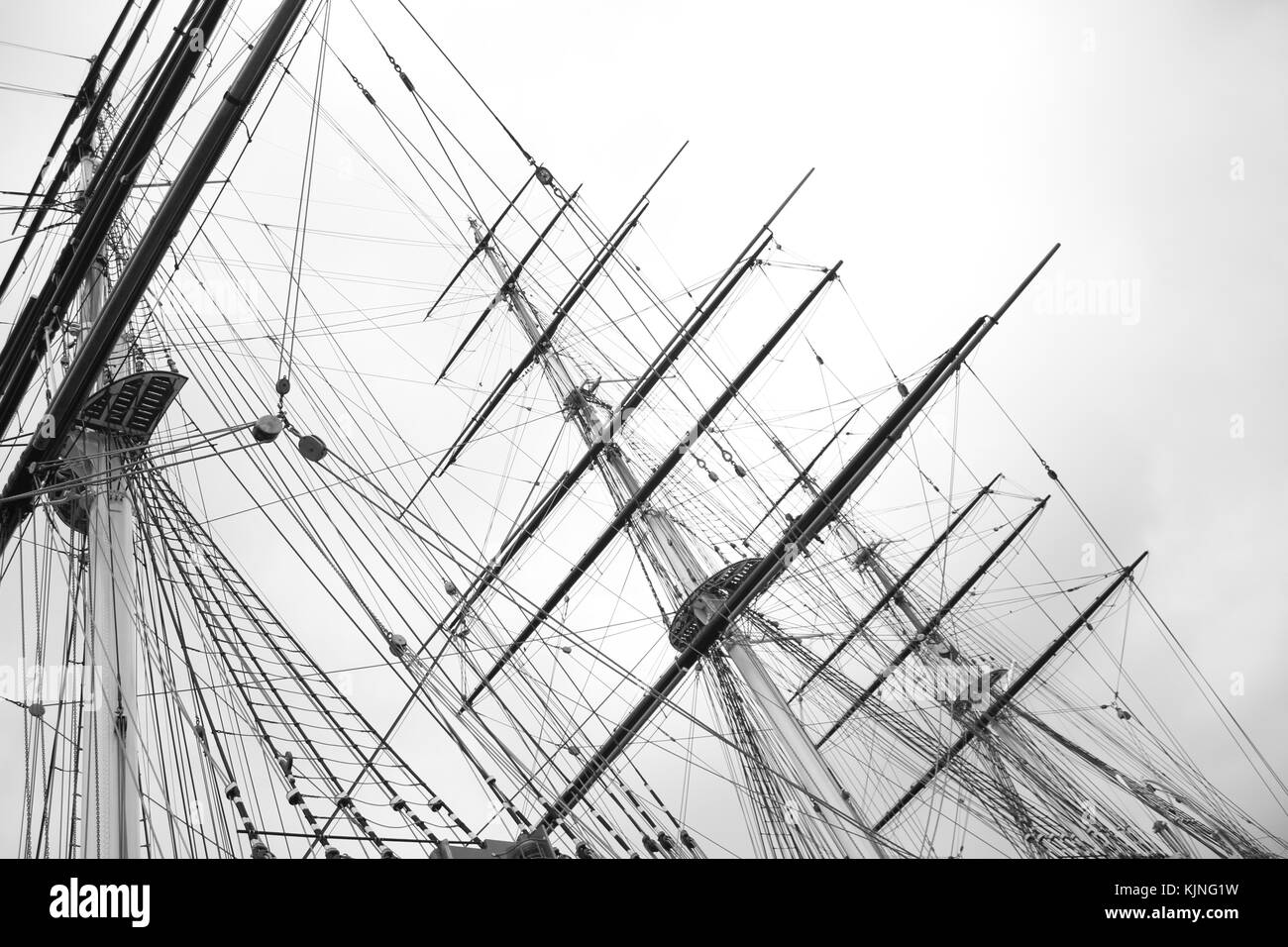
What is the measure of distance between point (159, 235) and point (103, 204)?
1.75 metres

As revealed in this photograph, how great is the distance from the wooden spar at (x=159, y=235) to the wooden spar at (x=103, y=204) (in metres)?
0.50

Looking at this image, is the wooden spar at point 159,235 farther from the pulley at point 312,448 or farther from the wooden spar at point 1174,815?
the wooden spar at point 1174,815

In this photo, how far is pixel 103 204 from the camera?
374 inches

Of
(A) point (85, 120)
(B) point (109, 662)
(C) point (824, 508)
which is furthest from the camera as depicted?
(C) point (824, 508)

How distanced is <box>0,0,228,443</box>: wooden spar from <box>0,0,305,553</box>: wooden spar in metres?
0.50

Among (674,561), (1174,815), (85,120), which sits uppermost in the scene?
(85,120)

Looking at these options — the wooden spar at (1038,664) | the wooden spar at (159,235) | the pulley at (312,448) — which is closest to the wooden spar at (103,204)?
the wooden spar at (159,235)

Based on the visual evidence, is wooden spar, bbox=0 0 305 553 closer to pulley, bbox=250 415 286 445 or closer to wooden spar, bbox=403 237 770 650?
pulley, bbox=250 415 286 445

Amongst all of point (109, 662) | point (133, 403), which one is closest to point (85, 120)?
point (133, 403)

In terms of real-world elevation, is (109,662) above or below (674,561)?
below

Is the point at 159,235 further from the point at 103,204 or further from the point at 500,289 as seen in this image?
the point at 500,289

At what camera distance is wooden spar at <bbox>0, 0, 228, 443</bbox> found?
27.0 ft

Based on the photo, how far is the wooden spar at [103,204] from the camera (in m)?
8.22

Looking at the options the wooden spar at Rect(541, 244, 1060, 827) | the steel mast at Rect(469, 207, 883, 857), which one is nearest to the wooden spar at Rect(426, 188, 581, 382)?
the steel mast at Rect(469, 207, 883, 857)
